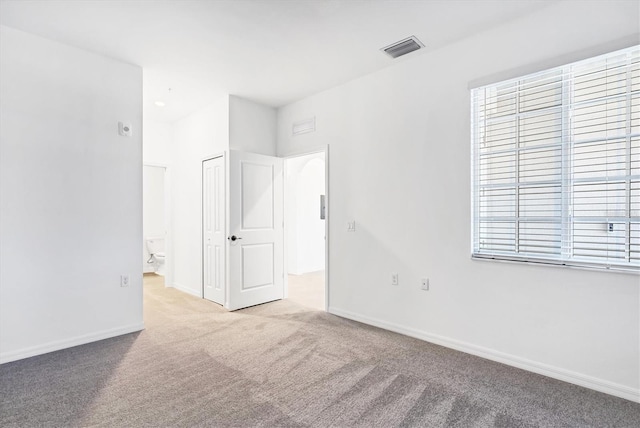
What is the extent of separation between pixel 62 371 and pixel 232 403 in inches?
59.0

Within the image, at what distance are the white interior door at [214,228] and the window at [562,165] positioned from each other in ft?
10.0

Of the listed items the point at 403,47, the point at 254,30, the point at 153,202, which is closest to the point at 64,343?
the point at 254,30

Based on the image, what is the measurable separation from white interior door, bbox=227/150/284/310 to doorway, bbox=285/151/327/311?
1261 mm

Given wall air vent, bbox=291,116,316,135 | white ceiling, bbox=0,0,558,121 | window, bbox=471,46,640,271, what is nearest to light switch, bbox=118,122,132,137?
white ceiling, bbox=0,0,558,121

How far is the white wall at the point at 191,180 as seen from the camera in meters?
4.48

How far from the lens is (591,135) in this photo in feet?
7.68

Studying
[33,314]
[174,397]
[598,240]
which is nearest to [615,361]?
[598,240]

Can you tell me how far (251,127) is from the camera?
14.8ft

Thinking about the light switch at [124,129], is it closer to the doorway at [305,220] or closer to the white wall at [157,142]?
the white wall at [157,142]

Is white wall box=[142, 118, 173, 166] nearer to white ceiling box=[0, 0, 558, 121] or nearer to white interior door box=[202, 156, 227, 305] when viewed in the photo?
white interior door box=[202, 156, 227, 305]

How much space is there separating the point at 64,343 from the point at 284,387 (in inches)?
85.7

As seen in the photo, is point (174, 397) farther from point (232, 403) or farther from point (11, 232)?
point (11, 232)

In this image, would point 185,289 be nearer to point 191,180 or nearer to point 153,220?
point 191,180

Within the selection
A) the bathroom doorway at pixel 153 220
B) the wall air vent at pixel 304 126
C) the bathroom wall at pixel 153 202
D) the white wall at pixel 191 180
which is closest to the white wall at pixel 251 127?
the white wall at pixel 191 180
